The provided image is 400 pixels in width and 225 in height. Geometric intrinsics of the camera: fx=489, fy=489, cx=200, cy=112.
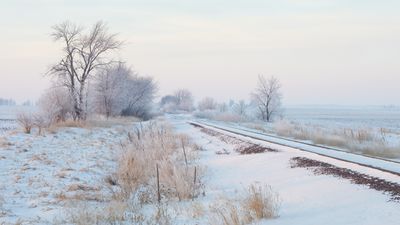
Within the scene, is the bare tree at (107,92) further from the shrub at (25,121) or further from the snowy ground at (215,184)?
the snowy ground at (215,184)

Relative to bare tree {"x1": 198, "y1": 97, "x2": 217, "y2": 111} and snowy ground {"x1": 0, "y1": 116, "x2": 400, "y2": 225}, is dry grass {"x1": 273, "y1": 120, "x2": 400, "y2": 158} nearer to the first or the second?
snowy ground {"x1": 0, "y1": 116, "x2": 400, "y2": 225}

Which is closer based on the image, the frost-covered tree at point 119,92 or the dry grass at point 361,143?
the dry grass at point 361,143

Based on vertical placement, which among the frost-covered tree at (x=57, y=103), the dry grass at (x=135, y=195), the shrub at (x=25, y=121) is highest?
the frost-covered tree at (x=57, y=103)

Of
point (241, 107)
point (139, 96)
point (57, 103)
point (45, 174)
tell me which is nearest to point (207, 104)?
point (241, 107)

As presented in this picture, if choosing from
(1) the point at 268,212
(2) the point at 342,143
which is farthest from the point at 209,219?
(2) the point at 342,143

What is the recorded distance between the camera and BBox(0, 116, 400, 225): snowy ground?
30.5 feet

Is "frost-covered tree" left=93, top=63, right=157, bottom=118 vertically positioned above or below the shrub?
above

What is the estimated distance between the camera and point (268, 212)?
31.2 feet

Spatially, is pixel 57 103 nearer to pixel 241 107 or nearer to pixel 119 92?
pixel 119 92

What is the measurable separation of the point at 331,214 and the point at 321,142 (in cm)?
1896

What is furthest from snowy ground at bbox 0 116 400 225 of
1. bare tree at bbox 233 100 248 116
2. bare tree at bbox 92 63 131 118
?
bare tree at bbox 233 100 248 116

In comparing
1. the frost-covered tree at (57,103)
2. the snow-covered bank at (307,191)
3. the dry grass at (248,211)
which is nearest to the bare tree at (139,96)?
the frost-covered tree at (57,103)

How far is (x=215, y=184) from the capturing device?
14.6 meters

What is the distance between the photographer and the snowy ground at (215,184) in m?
9.31
